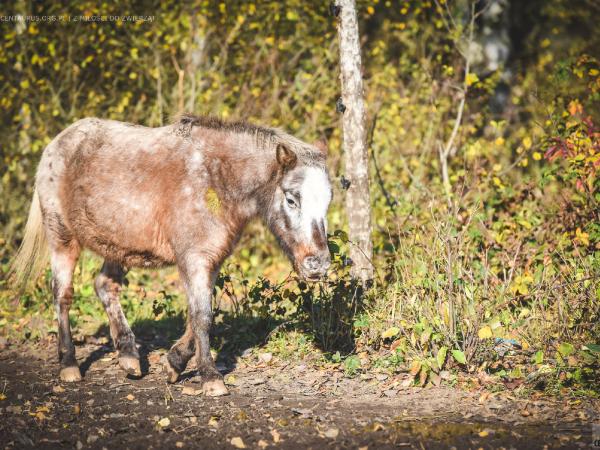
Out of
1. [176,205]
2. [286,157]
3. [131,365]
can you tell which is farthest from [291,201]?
[131,365]

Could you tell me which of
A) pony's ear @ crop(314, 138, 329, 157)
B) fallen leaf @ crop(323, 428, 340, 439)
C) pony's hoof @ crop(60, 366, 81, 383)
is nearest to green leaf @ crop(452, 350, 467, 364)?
fallen leaf @ crop(323, 428, 340, 439)

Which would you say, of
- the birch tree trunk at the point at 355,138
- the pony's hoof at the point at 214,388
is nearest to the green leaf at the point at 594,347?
the birch tree trunk at the point at 355,138

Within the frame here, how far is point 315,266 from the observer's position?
5176mm

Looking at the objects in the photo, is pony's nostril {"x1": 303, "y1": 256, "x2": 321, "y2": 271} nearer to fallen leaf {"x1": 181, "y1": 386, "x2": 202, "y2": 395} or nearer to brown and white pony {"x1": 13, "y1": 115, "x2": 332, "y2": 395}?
brown and white pony {"x1": 13, "y1": 115, "x2": 332, "y2": 395}

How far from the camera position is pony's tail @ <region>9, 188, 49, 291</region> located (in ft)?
22.0

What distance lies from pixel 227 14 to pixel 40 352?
6083 millimetres

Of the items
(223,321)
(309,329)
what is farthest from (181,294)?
(309,329)

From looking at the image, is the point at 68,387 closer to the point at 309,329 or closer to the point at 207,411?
the point at 207,411

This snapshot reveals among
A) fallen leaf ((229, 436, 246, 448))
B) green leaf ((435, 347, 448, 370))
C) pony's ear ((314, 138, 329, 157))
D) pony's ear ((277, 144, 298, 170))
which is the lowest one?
fallen leaf ((229, 436, 246, 448))

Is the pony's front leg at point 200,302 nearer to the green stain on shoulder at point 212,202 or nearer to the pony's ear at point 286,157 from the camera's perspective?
the green stain on shoulder at point 212,202

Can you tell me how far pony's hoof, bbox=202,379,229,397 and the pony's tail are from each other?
262 cm

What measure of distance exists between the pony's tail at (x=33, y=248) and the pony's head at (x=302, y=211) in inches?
106

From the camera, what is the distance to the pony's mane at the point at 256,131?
566 cm

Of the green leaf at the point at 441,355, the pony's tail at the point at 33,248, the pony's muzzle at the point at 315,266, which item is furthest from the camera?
the pony's tail at the point at 33,248
